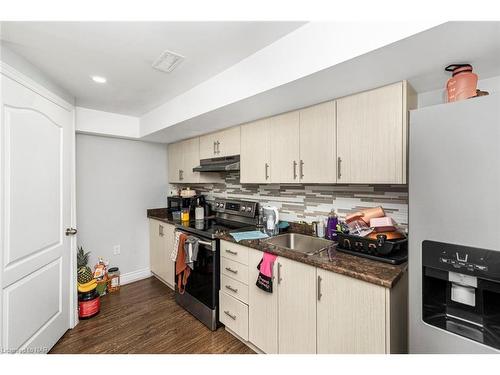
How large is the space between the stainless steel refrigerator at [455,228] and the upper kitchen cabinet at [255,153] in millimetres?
1216

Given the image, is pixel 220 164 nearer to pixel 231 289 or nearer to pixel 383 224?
pixel 231 289

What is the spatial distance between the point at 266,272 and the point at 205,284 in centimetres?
82

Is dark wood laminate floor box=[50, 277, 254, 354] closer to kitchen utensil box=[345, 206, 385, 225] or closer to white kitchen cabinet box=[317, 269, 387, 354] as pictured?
white kitchen cabinet box=[317, 269, 387, 354]

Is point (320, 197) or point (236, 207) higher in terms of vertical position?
point (320, 197)

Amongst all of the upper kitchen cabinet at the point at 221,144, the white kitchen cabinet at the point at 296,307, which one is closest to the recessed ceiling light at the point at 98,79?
the upper kitchen cabinet at the point at 221,144

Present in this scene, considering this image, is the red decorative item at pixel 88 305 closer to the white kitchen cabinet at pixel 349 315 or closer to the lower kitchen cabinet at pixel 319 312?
the lower kitchen cabinet at pixel 319 312

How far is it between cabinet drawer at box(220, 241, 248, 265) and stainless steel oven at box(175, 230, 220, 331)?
0.07m

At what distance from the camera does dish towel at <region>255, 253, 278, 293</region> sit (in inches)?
62.2

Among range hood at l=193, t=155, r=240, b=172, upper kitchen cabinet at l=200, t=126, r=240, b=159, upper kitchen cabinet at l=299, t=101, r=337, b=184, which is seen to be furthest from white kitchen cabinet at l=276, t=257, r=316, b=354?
upper kitchen cabinet at l=200, t=126, r=240, b=159

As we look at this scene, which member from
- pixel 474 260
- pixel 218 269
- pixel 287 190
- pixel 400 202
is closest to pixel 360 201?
pixel 400 202

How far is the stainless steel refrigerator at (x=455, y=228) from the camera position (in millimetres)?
828

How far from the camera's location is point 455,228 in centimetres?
89

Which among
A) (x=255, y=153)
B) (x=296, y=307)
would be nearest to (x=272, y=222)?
(x=255, y=153)
